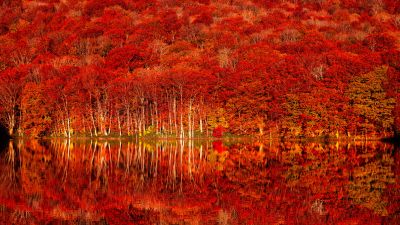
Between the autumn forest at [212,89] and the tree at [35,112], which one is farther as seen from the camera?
the tree at [35,112]

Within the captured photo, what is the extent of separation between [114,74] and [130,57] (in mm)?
17660

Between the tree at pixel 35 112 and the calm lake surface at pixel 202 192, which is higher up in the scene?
the calm lake surface at pixel 202 192

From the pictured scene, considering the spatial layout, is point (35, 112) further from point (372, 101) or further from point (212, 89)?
point (372, 101)

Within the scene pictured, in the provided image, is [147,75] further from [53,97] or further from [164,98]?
[53,97]

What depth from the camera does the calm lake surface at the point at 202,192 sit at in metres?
19.2

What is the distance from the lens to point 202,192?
24.2m

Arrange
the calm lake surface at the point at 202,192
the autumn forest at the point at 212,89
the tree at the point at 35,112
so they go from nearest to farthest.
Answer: the calm lake surface at the point at 202,192, the autumn forest at the point at 212,89, the tree at the point at 35,112

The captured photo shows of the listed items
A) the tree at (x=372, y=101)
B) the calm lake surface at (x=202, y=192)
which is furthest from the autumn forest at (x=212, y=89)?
the calm lake surface at (x=202, y=192)

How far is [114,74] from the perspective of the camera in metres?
86.5

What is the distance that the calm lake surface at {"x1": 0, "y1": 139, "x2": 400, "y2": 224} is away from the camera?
63.2ft

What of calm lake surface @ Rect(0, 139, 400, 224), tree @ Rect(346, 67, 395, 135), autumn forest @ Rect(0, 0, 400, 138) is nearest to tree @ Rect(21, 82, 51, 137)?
autumn forest @ Rect(0, 0, 400, 138)

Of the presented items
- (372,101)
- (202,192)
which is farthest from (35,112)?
(202,192)

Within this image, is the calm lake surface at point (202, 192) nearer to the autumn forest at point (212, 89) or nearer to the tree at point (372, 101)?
the tree at point (372, 101)

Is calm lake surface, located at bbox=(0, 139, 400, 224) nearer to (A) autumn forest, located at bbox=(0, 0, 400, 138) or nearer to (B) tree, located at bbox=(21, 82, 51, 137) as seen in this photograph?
(A) autumn forest, located at bbox=(0, 0, 400, 138)
